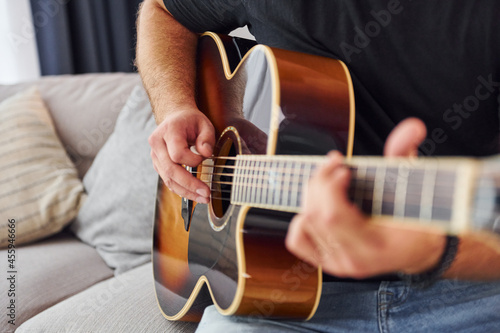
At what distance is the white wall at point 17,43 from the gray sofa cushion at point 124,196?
98 cm

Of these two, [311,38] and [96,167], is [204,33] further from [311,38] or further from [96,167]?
[96,167]

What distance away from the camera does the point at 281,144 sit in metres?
0.61

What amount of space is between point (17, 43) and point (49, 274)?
1.40 meters

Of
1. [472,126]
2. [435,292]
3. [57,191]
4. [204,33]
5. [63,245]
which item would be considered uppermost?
[204,33]

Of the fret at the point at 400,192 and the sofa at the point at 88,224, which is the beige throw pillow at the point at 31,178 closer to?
the sofa at the point at 88,224

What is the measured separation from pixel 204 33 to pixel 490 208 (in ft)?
2.73

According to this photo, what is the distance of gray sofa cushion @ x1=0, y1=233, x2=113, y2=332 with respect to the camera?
1.09 metres

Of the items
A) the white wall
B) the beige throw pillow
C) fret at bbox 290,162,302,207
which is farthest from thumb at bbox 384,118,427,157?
the white wall

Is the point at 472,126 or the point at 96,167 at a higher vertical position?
the point at 472,126

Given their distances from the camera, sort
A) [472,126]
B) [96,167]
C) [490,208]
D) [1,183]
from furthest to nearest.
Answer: [96,167] → [1,183] → [472,126] → [490,208]

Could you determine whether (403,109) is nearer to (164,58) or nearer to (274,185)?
(274,185)

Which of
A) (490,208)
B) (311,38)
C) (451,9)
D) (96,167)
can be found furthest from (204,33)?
(490,208)

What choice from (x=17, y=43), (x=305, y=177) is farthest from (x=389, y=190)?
(x=17, y=43)

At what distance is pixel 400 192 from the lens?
0.41m
